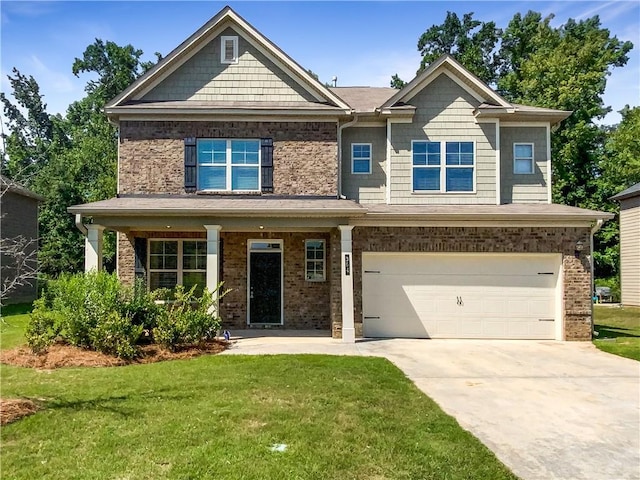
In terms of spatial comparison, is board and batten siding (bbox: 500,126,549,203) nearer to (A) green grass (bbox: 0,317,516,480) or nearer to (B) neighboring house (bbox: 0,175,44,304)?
(A) green grass (bbox: 0,317,516,480)

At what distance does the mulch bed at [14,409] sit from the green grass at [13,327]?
1124 mm

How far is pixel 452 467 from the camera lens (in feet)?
14.7

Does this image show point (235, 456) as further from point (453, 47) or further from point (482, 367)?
point (453, 47)

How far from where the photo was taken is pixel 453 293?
12.6m

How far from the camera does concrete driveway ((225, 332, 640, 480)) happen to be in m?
4.93

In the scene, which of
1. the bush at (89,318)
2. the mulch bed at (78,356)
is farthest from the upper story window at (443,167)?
the bush at (89,318)

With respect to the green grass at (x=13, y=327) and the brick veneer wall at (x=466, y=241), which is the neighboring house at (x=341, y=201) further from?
the green grass at (x=13, y=327)

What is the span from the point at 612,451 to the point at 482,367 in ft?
13.4

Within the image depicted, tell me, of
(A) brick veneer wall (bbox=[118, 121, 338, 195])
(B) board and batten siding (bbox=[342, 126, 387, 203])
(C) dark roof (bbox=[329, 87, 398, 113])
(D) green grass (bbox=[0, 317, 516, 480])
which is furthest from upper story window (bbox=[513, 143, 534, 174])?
(D) green grass (bbox=[0, 317, 516, 480])

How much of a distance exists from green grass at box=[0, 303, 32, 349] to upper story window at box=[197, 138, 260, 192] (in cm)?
574

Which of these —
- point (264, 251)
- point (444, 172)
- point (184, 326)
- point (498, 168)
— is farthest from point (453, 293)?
point (184, 326)

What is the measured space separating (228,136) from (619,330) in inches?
527

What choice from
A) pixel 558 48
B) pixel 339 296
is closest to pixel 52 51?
pixel 339 296

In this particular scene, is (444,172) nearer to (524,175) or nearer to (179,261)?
(524,175)
